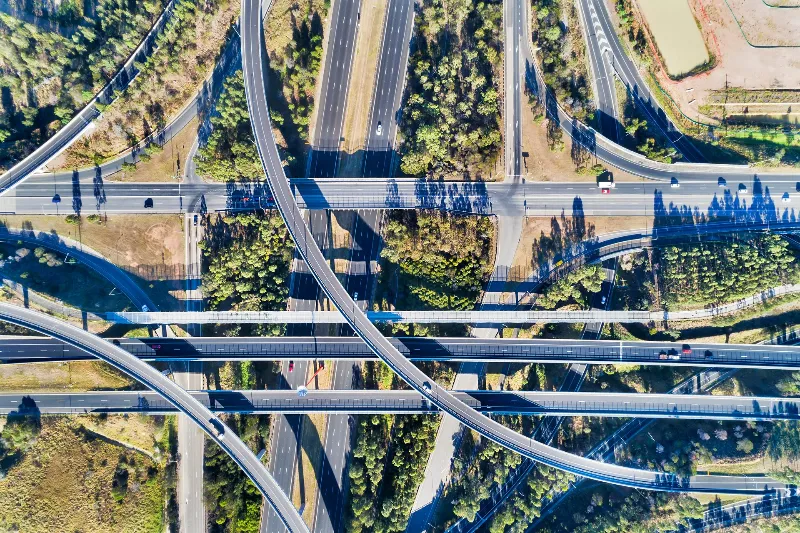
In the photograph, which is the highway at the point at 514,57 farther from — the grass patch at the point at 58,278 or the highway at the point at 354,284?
the grass patch at the point at 58,278

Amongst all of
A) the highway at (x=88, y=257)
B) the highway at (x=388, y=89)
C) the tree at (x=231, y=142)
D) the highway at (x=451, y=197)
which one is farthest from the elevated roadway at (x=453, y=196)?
the highway at (x=88, y=257)

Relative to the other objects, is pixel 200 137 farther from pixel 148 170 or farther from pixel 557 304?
pixel 557 304

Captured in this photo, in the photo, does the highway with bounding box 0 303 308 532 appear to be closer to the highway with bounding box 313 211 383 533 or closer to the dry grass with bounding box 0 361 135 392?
the dry grass with bounding box 0 361 135 392

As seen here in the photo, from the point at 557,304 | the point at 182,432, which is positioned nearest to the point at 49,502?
the point at 182,432

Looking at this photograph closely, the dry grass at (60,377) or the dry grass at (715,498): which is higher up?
the dry grass at (60,377)

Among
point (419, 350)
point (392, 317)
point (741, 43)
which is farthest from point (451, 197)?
point (741, 43)

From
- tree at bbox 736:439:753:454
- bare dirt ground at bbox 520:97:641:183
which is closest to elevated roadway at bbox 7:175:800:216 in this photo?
bare dirt ground at bbox 520:97:641:183
